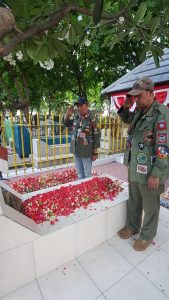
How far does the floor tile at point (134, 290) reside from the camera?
6.05 ft

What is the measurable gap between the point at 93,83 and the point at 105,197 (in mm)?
12260

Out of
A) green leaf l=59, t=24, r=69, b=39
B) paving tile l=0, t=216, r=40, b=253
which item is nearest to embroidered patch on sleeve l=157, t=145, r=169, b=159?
green leaf l=59, t=24, r=69, b=39

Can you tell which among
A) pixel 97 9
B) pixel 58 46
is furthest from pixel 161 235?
pixel 97 9

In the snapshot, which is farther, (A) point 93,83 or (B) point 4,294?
(A) point 93,83

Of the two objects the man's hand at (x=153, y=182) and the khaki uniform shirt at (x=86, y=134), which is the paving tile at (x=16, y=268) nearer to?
the man's hand at (x=153, y=182)

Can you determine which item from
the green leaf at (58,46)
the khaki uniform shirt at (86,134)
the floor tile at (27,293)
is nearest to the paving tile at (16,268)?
the floor tile at (27,293)

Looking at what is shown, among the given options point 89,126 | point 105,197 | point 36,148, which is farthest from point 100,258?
point 36,148

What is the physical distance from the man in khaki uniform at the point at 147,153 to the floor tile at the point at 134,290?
453 mm

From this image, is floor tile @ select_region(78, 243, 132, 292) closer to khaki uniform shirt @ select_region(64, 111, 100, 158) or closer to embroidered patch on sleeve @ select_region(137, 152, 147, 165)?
embroidered patch on sleeve @ select_region(137, 152, 147, 165)

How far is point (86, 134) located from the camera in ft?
12.3

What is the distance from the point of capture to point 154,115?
2123 mm

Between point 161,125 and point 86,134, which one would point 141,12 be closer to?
point 161,125

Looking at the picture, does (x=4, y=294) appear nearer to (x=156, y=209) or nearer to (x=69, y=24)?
(x=156, y=209)

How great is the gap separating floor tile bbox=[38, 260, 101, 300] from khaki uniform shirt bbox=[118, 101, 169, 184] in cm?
125
